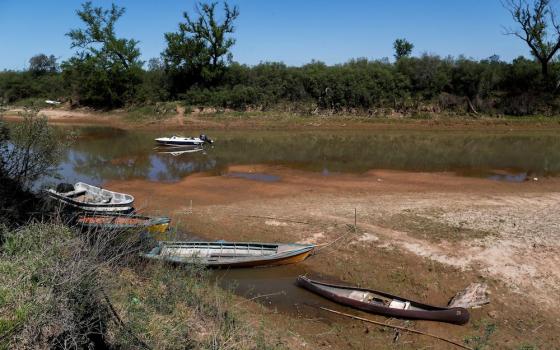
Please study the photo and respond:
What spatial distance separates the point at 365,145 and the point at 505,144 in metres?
11.0

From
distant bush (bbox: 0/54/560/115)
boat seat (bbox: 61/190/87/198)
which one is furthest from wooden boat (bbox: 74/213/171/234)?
distant bush (bbox: 0/54/560/115)

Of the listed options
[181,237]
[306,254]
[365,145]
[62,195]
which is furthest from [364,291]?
[365,145]

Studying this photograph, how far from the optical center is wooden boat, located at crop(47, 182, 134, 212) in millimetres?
15966

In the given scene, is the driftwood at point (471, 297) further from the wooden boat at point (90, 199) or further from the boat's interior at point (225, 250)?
the wooden boat at point (90, 199)

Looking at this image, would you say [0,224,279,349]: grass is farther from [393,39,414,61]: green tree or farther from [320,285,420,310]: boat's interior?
[393,39,414,61]: green tree

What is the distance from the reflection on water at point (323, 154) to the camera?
2702cm

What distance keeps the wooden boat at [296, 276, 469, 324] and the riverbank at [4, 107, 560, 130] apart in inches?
1285

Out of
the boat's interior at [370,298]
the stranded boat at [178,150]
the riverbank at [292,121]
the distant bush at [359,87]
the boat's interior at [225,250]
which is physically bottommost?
the boat's interior at [370,298]

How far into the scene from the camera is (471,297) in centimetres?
1137

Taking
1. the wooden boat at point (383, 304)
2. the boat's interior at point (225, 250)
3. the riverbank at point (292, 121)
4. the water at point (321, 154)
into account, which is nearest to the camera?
the wooden boat at point (383, 304)

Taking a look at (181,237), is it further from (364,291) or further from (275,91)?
(275,91)

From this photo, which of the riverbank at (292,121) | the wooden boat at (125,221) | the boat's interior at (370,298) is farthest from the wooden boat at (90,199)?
the riverbank at (292,121)

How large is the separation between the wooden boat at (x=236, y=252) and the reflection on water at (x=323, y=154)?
36.1ft

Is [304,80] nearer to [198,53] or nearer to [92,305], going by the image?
[198,53]
